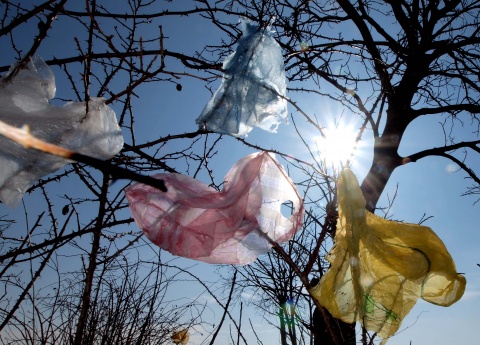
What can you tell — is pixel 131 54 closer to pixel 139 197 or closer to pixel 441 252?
pixel 139 197

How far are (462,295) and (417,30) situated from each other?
3190mm

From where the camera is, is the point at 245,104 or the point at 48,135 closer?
the point at 48,135

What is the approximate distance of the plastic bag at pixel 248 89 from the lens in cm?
196

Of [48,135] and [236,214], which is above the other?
[48,135]

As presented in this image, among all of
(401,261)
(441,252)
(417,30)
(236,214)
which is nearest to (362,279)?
(401,261)

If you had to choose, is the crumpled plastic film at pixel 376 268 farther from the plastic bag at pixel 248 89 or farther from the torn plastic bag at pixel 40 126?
the torn plastic bag at pixel 40 126

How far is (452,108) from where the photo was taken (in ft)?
12.7

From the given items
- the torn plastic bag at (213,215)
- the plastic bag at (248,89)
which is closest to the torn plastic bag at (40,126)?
the torn plastic bag at (213,215)

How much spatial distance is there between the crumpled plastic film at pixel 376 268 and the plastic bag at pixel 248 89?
0.60m

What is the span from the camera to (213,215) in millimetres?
1824

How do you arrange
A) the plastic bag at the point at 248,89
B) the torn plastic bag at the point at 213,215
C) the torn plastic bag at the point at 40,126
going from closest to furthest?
the torn plastic bag at the point at 40,126, the torn plastic bag at the point at 213,215, the plastic bag at the point at 248,89

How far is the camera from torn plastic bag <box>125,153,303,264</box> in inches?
71.3

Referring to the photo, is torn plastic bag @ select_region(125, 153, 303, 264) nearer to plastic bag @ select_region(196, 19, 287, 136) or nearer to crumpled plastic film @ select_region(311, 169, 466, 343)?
plastic bag @ select_region(196, 19, 287, 136)

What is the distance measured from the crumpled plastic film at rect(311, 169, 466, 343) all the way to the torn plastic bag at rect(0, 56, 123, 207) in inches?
43.4
